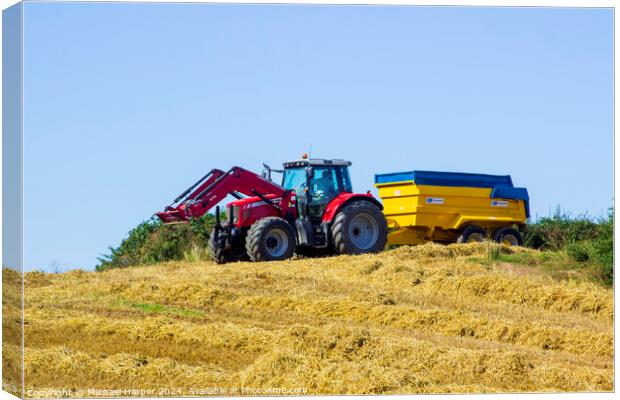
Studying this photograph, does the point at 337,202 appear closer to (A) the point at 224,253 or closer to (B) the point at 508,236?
(A) the point at 224,253

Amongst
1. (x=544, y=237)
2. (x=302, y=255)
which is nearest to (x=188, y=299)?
(x=302, y=255)

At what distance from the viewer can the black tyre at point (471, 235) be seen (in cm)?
2423

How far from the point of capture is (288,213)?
851 inches

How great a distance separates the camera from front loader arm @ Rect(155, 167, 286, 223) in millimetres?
20125

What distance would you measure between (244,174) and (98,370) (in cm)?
1161

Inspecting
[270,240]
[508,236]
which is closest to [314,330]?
[270,240]

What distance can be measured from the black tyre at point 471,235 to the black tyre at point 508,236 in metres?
0.59

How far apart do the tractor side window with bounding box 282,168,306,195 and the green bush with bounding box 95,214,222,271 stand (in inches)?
89.4

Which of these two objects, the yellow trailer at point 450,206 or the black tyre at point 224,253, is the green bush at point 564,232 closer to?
the yellow trailer at point 450,206

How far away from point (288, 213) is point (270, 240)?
930 mm

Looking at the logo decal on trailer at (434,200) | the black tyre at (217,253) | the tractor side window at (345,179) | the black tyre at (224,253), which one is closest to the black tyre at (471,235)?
the logo decal on trailer at (434,200)

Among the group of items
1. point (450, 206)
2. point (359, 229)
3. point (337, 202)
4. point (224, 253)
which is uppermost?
point (337, 202)

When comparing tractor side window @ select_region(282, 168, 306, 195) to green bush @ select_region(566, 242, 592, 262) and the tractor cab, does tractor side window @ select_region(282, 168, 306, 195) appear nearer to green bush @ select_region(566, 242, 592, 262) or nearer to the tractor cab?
the tractor cab

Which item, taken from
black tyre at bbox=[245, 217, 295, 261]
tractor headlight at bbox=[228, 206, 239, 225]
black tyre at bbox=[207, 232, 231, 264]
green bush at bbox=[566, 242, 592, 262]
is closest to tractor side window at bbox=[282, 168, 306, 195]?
black tyre at bbox=[245, 217, 295, 261]
